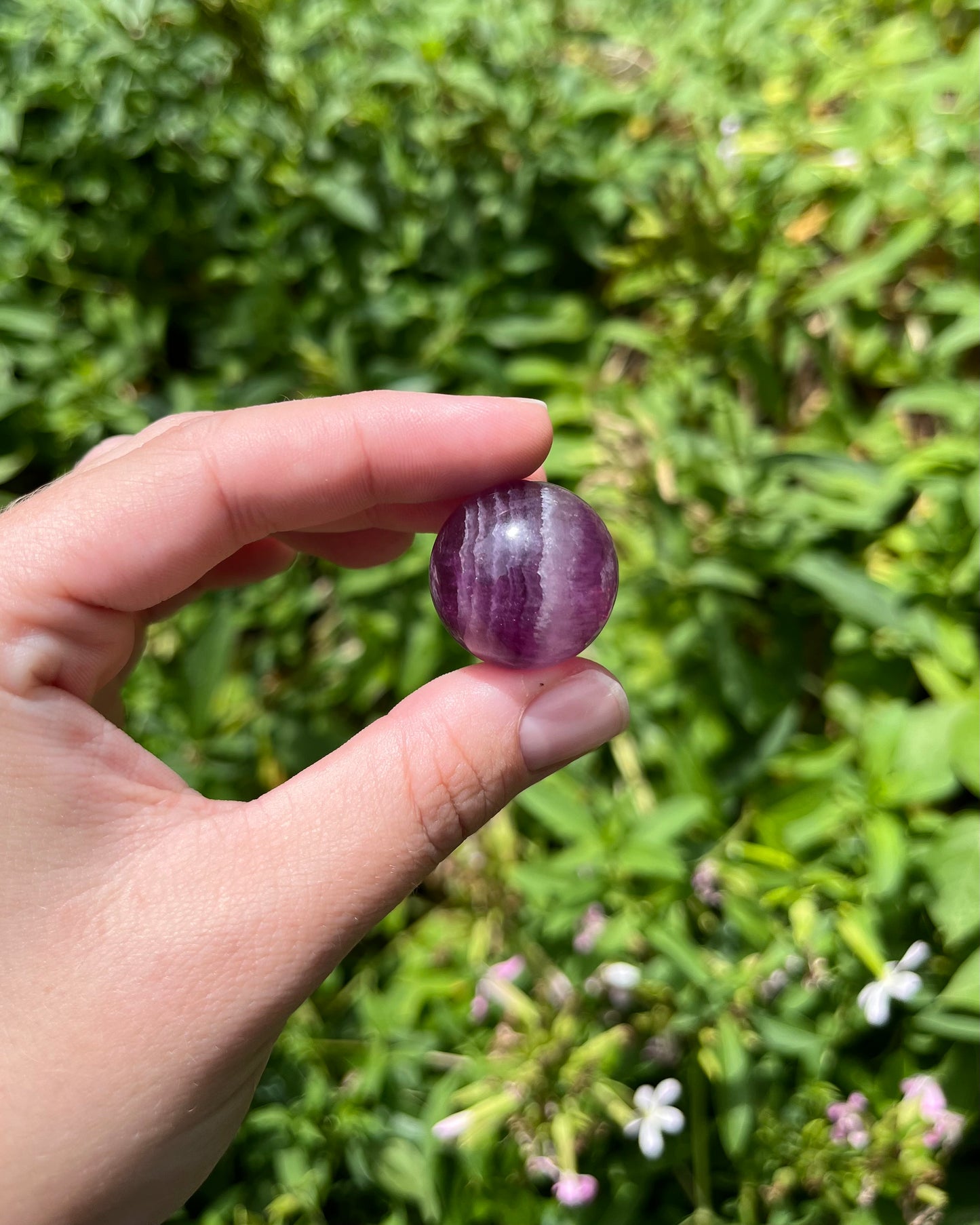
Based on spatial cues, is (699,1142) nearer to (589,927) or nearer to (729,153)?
(589,927)

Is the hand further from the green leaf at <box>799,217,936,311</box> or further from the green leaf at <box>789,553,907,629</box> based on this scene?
the green leaf at <box>799,217,936,311</box>

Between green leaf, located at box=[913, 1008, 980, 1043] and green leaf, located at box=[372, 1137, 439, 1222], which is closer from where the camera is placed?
green leaf, located at box=[913, 1008, 980, 1043]

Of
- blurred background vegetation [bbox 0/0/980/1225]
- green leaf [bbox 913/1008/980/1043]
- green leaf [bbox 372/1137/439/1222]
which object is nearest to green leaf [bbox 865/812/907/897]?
blurred background vegetation [bbox 0/0/980/1225]

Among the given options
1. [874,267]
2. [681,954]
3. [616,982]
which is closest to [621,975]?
[616,982]

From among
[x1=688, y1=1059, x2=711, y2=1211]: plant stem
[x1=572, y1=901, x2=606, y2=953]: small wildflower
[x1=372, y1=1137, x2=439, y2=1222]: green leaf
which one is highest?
[x1=572, y1=901, x2=606, y2=953]: small wildflower

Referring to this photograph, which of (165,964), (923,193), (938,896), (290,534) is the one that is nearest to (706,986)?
(938,896)

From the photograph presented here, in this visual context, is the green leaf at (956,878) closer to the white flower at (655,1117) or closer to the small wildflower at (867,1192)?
the small wildflower at (867,1192)

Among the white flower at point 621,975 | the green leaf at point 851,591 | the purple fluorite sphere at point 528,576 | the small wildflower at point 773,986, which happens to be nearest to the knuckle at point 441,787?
the purple fluorite sphere at point 528,576
